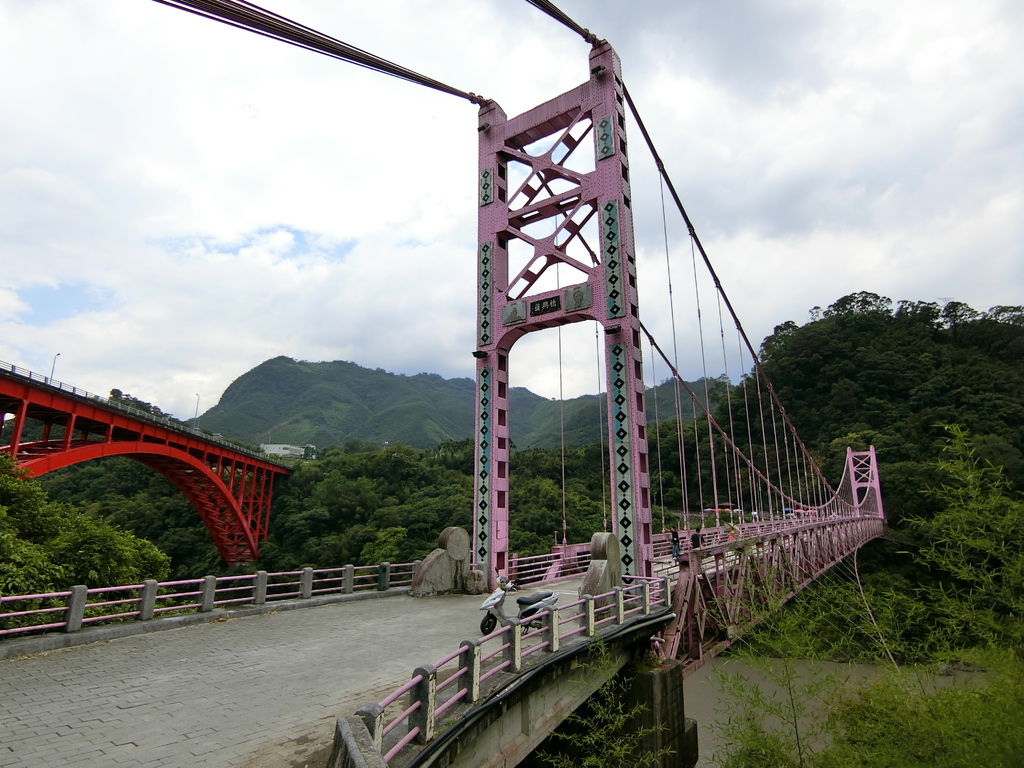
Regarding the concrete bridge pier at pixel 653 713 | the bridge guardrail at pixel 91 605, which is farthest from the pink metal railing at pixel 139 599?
the concrete bridge pier at pixel 653 713

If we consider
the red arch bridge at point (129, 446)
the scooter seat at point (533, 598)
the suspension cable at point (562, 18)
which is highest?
the suspension cable at point (562, 18)

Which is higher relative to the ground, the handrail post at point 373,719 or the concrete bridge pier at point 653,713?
the handrail post at point 373,719

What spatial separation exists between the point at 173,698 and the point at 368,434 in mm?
128736

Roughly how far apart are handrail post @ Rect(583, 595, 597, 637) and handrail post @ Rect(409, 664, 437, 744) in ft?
11.4

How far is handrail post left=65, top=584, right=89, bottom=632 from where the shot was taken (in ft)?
26.5

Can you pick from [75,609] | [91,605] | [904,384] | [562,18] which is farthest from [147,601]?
[904,384]

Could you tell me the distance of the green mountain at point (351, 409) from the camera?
5022 inches

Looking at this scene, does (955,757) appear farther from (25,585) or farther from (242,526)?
(242,526)

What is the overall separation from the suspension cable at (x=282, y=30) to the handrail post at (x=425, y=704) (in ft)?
23.6

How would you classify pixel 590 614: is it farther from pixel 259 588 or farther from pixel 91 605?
pixel 91 605

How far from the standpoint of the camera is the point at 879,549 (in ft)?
138

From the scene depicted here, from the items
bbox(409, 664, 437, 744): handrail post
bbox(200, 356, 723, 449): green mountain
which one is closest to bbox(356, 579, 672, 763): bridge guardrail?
bbox(409, 664, 437, 744): handrail post

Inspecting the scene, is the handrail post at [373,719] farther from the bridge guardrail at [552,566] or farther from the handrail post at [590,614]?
the bridge guardrail at [552,566]

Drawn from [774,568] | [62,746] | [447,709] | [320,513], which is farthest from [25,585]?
[320,513]
